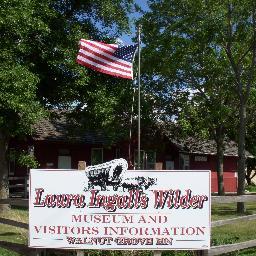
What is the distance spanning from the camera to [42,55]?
18859 millimetres

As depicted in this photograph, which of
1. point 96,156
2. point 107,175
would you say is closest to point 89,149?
point 96,156

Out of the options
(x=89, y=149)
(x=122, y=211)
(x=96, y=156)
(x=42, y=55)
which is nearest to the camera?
(x=122, y=211)

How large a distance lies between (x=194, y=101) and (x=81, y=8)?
523 inches

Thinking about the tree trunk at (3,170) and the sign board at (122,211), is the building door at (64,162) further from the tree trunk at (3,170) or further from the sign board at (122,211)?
the sign board at (122,211)

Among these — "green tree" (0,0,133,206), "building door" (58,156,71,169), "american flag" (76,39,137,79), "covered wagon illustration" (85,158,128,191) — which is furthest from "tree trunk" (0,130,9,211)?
"building door" (58,156,71,169)

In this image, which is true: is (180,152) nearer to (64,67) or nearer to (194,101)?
(194,101)

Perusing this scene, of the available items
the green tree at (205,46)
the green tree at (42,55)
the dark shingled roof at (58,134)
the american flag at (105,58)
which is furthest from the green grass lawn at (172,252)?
the dark shingled roof at (58,134)

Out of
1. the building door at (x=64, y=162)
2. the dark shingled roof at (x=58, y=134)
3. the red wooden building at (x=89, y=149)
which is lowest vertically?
the building door at (x=64, y=162)

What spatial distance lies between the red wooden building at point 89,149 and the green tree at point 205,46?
18.2 feet

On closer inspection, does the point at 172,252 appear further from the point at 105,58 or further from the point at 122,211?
the point at 105,58

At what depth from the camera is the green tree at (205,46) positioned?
23500 millimetres

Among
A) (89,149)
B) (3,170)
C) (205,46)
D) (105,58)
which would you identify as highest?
(205,46)

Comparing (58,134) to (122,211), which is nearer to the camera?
(122,211)

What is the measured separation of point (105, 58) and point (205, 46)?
10.7 meters
